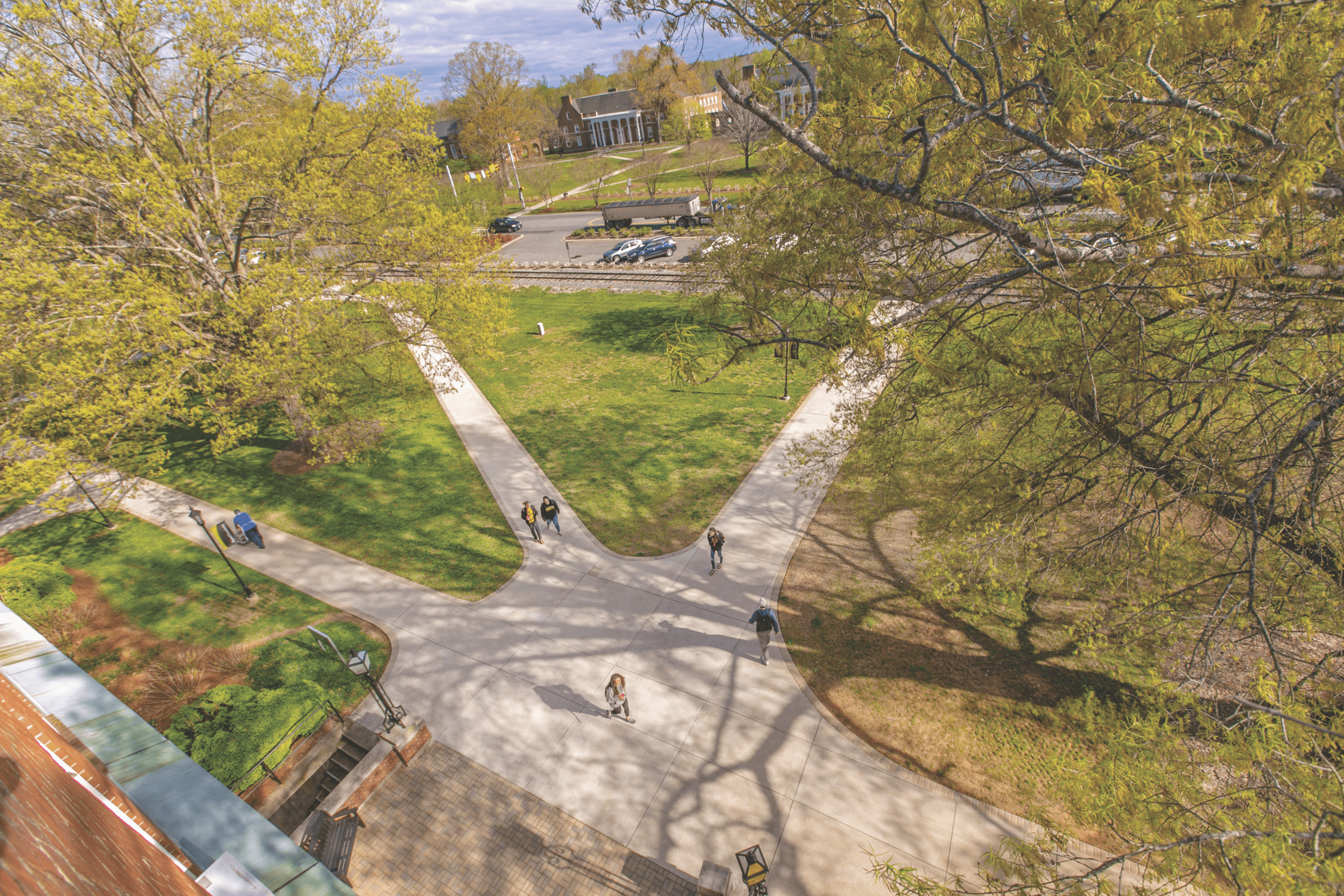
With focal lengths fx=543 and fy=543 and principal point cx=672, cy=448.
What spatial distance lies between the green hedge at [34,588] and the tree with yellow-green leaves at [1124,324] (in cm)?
1405

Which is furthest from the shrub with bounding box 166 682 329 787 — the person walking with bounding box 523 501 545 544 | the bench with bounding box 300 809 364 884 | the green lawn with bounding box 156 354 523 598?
the person walking with bounding box 523 501 545 544

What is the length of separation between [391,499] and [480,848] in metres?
9.66

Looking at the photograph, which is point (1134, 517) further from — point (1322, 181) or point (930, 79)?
point (930, 79)

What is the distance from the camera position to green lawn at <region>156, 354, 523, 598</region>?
12398 mm

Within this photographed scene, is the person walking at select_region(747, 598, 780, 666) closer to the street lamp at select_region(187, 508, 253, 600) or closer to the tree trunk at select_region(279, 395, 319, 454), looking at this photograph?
the street lamp at select_region(187, 508, 253, 600)

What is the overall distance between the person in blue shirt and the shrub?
5.36m

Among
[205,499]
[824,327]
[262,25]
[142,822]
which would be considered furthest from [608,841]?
[262,25]

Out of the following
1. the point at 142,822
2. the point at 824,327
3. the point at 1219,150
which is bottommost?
the point at 142,822

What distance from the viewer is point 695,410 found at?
689 inches

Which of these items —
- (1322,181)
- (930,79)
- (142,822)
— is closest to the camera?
(142,822)

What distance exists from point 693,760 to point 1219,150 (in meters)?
9.08

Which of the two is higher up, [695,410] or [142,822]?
[142,822]

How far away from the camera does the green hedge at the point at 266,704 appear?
7.62 metres

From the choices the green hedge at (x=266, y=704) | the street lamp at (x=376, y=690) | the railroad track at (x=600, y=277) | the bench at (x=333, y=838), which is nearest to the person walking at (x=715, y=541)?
the street lamp at (x=376, y=690)
